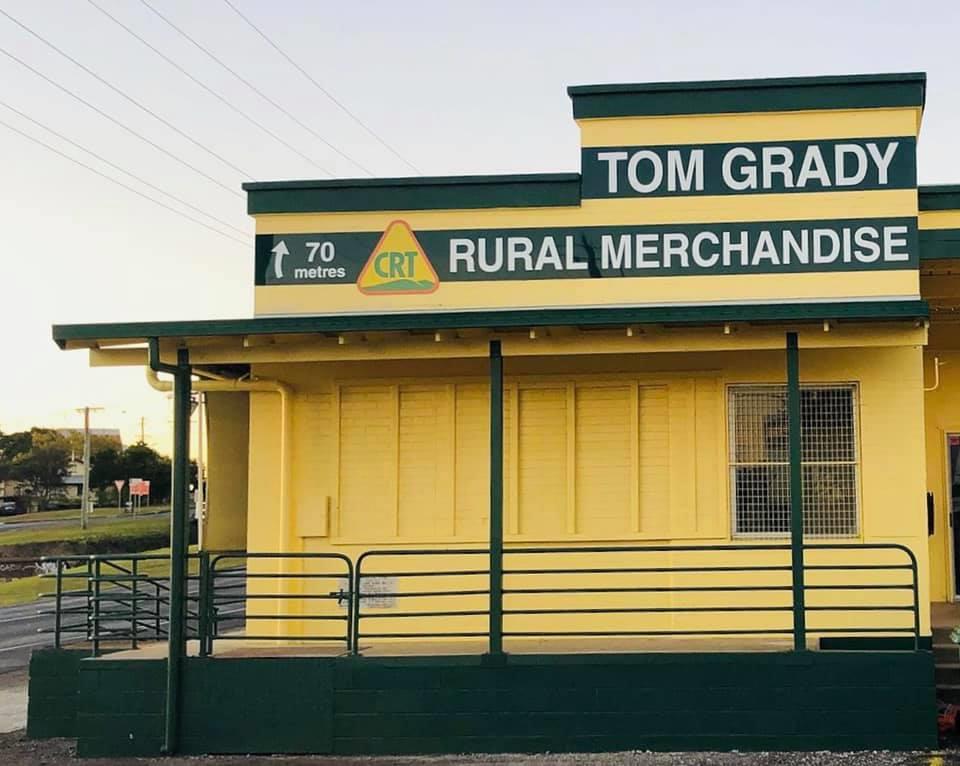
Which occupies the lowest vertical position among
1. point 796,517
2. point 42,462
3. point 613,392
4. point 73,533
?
point 73,533

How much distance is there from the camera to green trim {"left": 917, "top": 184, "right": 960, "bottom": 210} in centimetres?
1139

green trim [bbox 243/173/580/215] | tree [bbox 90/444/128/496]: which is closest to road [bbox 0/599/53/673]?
green trim [bbox 243/173/580/215]

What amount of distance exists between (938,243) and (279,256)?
21.4ft

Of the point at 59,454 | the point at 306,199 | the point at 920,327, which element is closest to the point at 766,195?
the point at 920,327

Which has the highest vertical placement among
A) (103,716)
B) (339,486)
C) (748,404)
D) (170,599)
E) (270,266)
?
(270,266)

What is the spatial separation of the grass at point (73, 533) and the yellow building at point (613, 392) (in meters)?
50.1

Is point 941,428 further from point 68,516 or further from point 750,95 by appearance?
point 68,516

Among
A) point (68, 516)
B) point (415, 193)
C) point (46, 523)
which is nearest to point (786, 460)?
point (415, 193)

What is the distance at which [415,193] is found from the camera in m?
11.8

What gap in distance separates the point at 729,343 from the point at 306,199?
470 cm

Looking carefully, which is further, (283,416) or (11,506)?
(11,506)

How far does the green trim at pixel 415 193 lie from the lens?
458 inches

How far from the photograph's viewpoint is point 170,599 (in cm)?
1013

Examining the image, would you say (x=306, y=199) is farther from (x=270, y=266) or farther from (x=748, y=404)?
(x=748, y=404)
